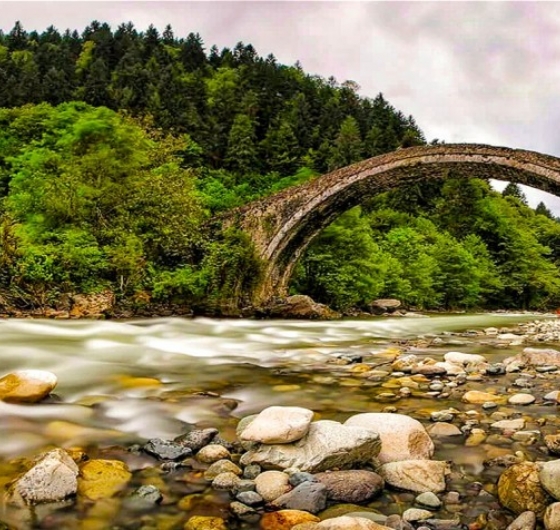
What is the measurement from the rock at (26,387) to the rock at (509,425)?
3.99 m

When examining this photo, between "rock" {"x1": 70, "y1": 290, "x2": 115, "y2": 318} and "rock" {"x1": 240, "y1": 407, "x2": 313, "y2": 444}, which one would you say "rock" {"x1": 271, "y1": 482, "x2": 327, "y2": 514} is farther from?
"rock" {"x1": 70, "y1": 290, "x2": 115, "y2": 318}

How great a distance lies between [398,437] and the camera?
12.3 feet

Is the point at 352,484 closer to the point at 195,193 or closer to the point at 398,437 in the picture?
the point at 398,437

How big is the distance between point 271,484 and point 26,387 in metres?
2.78

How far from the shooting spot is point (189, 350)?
365 inches

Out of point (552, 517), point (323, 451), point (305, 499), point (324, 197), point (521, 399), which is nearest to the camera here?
point (552, 517)

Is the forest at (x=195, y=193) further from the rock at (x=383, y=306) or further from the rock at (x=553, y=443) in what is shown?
the rock at (x=553, y=443)

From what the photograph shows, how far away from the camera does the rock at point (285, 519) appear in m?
2.78

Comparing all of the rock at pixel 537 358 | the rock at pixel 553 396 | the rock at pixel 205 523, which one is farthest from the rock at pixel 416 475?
the rock at pixel 537 358

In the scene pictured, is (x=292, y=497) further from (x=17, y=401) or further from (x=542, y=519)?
(x=17, y=401)

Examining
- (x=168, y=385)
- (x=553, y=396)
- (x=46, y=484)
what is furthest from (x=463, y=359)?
(x=46, y=484)

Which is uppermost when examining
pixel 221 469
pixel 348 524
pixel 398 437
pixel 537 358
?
pixel 537 358

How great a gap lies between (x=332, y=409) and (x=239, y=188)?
27494 millimetres

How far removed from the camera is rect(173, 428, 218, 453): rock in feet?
12.7
